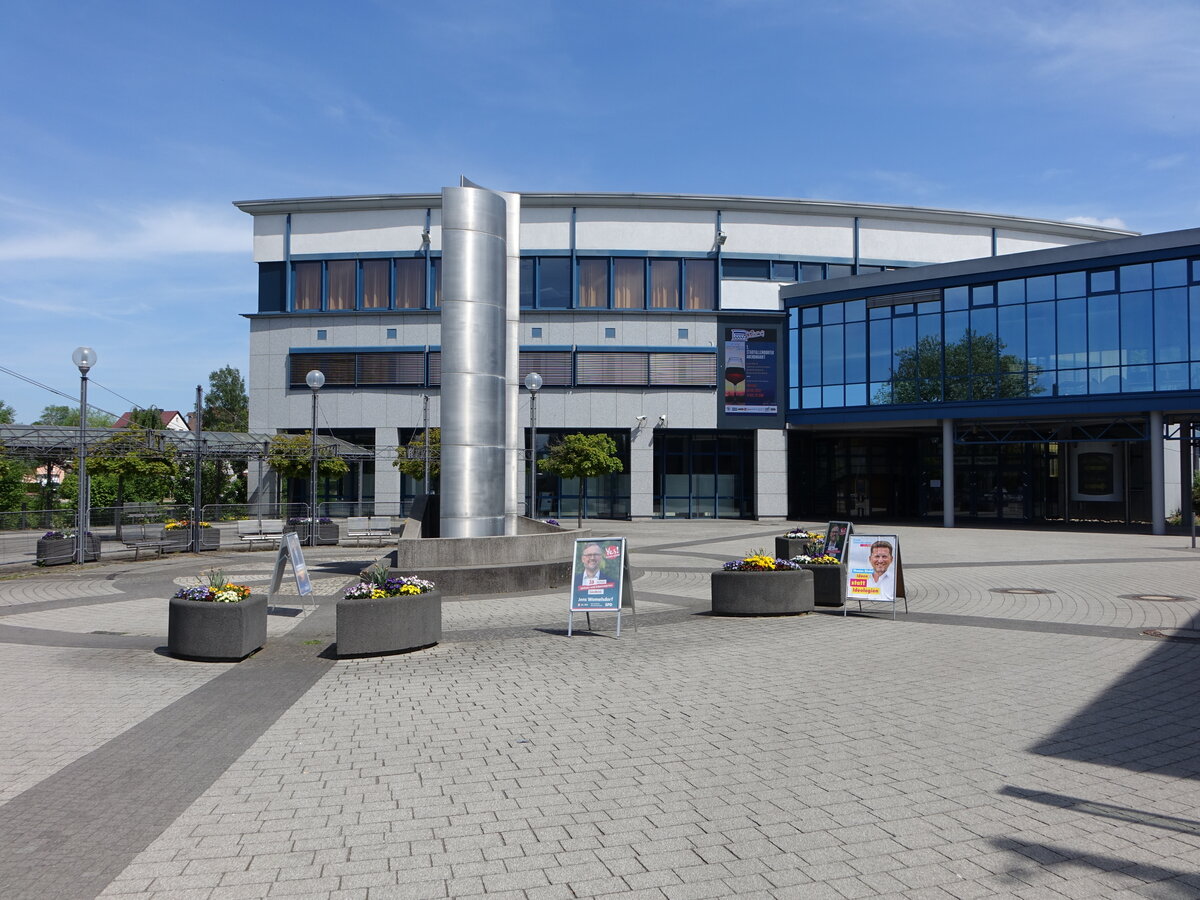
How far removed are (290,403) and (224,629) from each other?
3286 cm

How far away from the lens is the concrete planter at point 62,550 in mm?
21297

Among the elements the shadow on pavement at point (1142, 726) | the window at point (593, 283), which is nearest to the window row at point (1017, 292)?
the window at point (593, 283)

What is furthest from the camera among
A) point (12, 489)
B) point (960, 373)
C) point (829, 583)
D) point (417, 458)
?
point (12, 489)

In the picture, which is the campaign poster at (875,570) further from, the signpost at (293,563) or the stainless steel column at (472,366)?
the signpost at (293,563)

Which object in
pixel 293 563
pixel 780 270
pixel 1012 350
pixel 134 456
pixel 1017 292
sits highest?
pixel 780 270

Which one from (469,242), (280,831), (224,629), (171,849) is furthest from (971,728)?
(469,242)

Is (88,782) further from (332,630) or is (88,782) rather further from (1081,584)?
(1081,584)

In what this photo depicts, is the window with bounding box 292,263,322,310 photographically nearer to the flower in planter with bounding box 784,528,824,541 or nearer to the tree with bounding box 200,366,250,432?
the flower in planter with bounding box 784,528,824,541

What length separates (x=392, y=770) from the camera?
6316 millimetres

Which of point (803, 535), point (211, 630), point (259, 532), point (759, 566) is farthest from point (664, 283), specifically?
point (211, 630)

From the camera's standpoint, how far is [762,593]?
514 inches

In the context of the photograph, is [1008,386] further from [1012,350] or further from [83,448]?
[83,448]

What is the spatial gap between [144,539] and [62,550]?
8.33 ft

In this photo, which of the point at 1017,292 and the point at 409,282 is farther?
the point at 409,282
